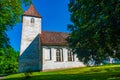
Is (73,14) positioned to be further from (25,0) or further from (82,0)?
(25,0)

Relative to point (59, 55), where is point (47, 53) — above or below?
above

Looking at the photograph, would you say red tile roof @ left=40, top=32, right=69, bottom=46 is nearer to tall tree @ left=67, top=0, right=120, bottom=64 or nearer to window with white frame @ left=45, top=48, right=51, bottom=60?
window with white frame @ left=45, top=48, right=51, bottom=60

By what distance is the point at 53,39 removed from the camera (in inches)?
1890

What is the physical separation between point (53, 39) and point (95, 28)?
29320 mm

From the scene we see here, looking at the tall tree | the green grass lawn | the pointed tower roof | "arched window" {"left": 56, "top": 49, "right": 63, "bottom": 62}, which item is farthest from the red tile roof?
the tall tree

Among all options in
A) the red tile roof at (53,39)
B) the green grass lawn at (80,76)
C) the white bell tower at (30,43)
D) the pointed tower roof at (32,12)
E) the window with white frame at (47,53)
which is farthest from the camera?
the pointed tower roof at (32,12)

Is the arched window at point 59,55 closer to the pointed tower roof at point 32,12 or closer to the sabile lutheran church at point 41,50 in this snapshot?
the sabile lutheran church at point 41,50

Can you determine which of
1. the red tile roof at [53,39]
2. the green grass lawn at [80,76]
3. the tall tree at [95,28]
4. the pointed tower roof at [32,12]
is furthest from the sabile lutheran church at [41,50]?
the tall tree at [95,28]

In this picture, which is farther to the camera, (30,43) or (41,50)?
(30,43)

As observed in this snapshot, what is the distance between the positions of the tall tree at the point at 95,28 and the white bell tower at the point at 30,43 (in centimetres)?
2275

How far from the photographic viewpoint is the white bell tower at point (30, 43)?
47384 mm

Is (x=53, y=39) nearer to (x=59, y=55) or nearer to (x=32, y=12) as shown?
(x=59, y=55)

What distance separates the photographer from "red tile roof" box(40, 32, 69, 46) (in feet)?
153

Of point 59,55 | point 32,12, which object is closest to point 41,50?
point 59,55
